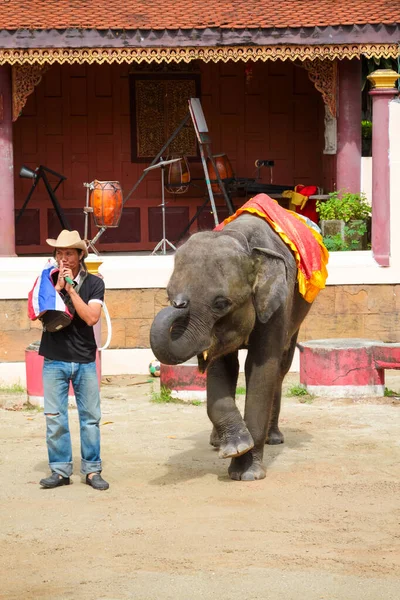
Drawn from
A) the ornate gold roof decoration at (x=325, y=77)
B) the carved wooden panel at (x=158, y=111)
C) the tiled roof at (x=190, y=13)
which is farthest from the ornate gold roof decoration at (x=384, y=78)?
the carved wooden panel at (x=158, y=111)

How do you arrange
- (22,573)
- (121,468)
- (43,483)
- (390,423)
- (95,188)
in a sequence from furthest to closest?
(95,188)
(390,423)
(121,468)
(43,483)
(22,573)

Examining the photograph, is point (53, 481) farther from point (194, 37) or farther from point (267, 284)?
point (194, 37)

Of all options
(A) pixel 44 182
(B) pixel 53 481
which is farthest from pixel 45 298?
(A) pixel 44 182

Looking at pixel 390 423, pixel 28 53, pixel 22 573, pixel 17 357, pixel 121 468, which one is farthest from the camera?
pixel 28 53

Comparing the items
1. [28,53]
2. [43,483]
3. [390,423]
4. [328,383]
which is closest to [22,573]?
[43,483]

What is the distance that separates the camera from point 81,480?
7875 mm

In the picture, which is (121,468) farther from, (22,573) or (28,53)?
(28,53)

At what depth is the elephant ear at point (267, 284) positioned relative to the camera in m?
7.73

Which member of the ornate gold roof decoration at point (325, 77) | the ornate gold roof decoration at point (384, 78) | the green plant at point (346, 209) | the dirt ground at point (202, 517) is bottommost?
the dirt ground at point (202, 517)

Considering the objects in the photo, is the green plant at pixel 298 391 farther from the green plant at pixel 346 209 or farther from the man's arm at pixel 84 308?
the man's arm at pixel 84 308

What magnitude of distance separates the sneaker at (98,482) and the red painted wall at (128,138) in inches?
350

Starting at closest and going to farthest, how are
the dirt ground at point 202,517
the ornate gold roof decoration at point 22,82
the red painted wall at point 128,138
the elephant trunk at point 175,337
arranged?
the dirt ground at point 202,517
the elephant trunk at point 175,337
the ornate gold roof decoration at point 22,82
the red painted wall at point 128,138

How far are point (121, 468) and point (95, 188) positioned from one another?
6.38 metres

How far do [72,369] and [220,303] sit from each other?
1.05 metres
